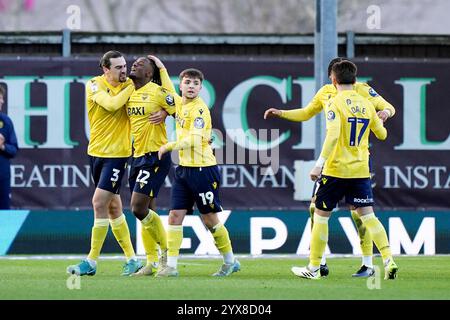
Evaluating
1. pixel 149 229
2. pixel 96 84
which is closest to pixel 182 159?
pixel 149 229

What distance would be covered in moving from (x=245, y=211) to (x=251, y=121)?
2052 mm

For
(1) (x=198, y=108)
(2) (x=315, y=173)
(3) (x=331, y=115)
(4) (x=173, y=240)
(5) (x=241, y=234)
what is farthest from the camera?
(5) (x=241, y=234)

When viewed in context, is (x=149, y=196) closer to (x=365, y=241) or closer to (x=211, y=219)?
(x=211, y=219)

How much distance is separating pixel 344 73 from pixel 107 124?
7.90ft

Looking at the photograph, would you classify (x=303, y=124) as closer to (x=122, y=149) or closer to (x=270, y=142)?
(x=270, y=142)

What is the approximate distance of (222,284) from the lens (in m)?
11.0

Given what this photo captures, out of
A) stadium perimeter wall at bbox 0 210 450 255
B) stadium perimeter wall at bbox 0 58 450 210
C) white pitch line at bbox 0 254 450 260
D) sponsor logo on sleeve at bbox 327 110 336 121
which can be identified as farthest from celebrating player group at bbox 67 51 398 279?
stadium perimeter wall at bbox 0 58 450 210

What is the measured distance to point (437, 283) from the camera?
11406 mm

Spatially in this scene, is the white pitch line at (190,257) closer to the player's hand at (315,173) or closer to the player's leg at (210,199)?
the player's leg at (210,199)

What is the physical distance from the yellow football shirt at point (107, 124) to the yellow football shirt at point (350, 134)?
204 cm

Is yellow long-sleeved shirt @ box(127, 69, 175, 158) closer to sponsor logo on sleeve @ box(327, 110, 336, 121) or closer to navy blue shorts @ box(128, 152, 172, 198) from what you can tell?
navy blue shorts @ box(128, 152, 172, 198)

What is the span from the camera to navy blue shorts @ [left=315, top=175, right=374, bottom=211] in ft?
38.4

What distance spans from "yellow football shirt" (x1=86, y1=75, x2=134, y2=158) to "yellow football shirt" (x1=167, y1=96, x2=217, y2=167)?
0.59 m
